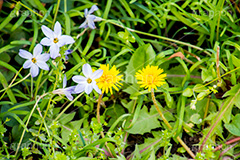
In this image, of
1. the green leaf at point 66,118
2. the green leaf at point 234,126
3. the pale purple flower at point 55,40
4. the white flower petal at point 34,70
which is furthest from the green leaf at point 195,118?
the white flower petal at point 34,70

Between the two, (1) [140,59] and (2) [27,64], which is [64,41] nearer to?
(2) [27,64]

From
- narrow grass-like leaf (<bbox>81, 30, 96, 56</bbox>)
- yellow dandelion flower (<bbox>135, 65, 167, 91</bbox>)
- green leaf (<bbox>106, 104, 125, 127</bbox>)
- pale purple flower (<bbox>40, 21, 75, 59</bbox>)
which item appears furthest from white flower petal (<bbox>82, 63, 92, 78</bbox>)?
green leaf (<bbox>106, 104, 125, 127</bbox>)

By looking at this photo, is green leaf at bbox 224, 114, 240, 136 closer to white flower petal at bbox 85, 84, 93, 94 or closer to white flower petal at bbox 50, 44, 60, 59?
white flower petal at bbox 85, 84, 93, 94

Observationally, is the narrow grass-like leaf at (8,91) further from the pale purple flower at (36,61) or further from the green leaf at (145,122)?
the green leaf at (145,122)

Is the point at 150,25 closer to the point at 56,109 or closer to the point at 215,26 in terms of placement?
the point at 215,26

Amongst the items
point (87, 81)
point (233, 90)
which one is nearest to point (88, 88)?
point (87, 81)
